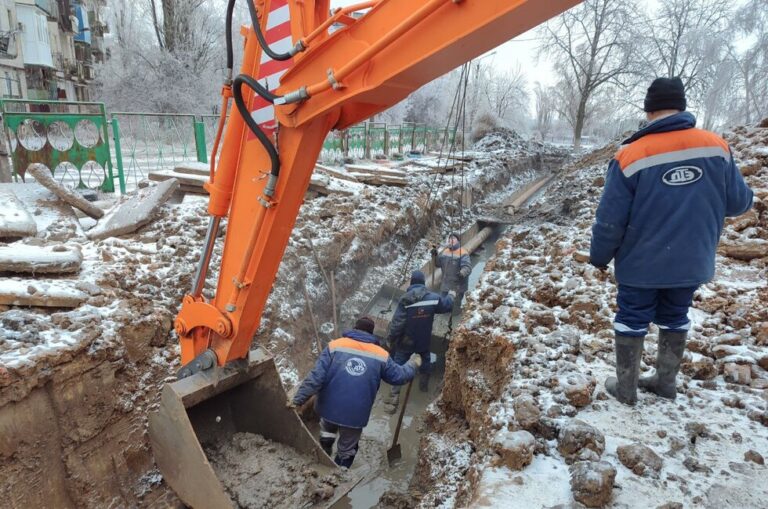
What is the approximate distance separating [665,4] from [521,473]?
26354mm

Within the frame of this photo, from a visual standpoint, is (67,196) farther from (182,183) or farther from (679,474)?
(679,474)

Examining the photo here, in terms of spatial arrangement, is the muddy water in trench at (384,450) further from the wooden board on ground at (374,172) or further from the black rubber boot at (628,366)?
the wooden board on ground at (374,172)

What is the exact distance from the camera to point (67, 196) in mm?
5641

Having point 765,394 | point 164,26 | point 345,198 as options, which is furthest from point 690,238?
point 164,26

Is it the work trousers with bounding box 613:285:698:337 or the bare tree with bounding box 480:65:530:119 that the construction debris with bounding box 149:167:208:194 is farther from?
the bare tree with bounding box 480:65:530:119

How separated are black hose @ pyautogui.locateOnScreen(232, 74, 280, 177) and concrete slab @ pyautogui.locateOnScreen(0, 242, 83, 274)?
298cm

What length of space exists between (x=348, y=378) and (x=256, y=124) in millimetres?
2065

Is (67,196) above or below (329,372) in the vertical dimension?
above

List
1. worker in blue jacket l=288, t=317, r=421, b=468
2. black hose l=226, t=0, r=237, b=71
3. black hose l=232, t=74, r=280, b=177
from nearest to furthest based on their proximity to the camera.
Answer: 1. black hose l=232, t=74, r=280, b=177
2. black hose l=226, t=0, r=237, b=71
3. worker in blue jacket l=288, t=317, r=421, b=468

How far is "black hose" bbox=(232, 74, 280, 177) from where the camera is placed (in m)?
2.42

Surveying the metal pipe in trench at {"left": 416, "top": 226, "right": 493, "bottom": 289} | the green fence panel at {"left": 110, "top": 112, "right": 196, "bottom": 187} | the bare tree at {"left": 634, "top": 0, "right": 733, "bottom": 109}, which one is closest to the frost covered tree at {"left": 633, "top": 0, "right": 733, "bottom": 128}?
the bare tree at {"left": 634, "top": 0, "right": 733, "bottom": 109}

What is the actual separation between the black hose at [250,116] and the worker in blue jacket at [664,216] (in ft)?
5.79

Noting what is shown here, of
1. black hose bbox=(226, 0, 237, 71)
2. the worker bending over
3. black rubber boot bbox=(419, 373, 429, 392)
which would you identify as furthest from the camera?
the worker bending over

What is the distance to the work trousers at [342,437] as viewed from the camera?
12.8ft
